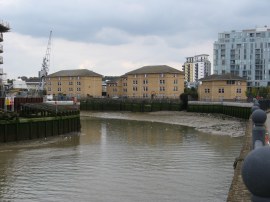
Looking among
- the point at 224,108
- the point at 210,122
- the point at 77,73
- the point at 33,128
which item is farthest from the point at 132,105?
the point at 33,128

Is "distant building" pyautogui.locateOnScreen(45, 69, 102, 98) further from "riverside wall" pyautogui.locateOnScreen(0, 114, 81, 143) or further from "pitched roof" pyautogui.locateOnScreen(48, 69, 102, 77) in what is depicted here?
"riverside wall" pyautogui.locateOnScreen(0, 114, 81, 143)

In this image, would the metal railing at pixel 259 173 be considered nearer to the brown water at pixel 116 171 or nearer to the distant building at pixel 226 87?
the brown water at pixel 116 171

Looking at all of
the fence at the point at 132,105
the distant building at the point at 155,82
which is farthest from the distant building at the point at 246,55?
the fence at the point at 132,105

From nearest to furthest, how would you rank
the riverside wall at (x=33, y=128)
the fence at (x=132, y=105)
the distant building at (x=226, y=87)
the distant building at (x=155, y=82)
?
1. the riverside wall at (x=33, y=128)
2. the fence at (x=132, y=105)
3. the distant building at (x=226, y=87)
4. the distant building at (x=155, y=82)

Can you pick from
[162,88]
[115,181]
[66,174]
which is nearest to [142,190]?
[115,181]

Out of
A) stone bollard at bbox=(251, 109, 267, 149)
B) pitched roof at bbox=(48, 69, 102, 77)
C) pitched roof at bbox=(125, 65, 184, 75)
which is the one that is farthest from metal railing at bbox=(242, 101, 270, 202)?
pitched roof at bbox=(48, 69, 102, 77)

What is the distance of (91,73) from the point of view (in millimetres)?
135625

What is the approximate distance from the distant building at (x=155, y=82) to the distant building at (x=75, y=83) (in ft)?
44.4

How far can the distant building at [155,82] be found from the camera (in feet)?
394

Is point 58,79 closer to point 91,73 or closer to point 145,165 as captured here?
point 91,73

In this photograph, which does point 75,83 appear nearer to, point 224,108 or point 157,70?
point 157,70

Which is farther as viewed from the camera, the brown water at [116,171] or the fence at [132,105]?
the fence at [132,105]

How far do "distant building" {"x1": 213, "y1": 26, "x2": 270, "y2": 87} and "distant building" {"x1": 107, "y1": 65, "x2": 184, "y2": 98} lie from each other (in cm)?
6560

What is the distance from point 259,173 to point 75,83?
134m
